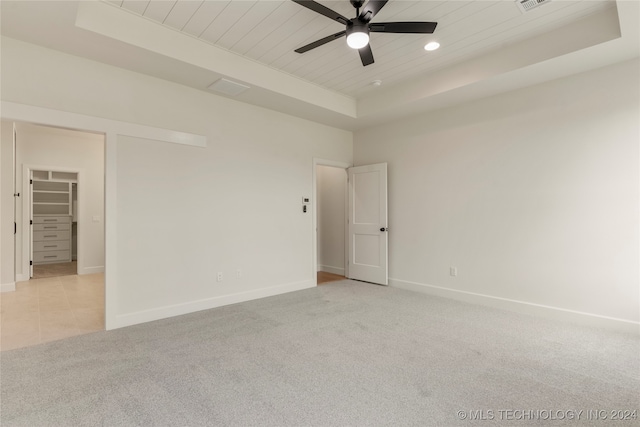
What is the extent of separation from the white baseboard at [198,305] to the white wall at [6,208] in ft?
9.97

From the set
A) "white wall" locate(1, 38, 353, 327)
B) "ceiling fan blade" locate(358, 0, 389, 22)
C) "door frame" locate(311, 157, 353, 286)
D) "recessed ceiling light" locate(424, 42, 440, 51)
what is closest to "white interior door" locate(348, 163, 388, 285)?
"door frame" locate(311, 157, 353, 286)

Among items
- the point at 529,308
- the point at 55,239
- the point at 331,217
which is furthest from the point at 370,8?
the point at 55,239

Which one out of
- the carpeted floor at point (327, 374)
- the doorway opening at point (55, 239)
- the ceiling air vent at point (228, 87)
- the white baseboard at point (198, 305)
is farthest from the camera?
the ceiling air vent at point (228, 87)

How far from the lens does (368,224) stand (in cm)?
537

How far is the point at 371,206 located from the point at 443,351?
2.96 metres

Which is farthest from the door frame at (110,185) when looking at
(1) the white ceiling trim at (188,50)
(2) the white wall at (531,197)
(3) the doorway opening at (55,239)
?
(2) the white wall at (531,197)

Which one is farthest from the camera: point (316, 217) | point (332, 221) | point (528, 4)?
point (332, 221)

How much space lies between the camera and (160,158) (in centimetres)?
356

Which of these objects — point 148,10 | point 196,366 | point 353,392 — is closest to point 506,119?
point 353,392

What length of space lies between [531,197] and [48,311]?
19.8 ft

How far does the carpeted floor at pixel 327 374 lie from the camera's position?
6.09 ft

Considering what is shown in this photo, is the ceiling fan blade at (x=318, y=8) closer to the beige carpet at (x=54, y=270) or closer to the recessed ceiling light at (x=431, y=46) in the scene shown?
the recessed ceiling light at (x=431, y=46)

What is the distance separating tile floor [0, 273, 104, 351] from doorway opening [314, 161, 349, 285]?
3571 mm

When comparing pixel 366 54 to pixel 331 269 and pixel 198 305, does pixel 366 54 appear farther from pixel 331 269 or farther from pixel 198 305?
pixel 331 269
